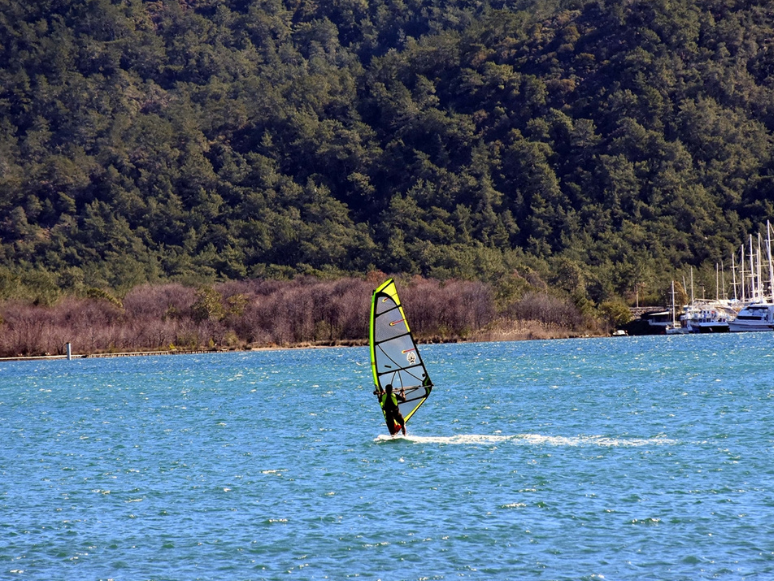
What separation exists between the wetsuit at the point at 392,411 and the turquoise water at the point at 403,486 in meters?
0.61

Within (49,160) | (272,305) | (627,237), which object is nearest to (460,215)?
(627,237)

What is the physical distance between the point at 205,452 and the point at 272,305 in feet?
250

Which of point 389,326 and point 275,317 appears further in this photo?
point 275,317

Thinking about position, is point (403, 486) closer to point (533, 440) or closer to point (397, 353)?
point (397, 353)

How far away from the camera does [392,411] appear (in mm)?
31422

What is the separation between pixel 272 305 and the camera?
10888cm

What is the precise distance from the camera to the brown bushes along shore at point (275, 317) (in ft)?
343

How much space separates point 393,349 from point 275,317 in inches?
3052

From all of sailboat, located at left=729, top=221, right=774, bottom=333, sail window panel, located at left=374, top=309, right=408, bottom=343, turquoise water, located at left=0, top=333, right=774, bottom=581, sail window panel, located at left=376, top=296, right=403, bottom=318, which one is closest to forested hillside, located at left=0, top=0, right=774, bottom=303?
sailboat, located at left=729, top=221, right=774, bottom=333

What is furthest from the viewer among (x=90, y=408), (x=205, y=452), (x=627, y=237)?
(x=627, y=237)

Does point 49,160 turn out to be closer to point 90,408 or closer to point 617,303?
point 617,303

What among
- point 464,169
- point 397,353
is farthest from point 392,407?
point 464,169

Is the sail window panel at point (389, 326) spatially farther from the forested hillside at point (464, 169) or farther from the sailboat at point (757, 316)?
the forested hillside at point (464, 169)

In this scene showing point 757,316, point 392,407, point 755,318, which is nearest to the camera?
point 392,407
